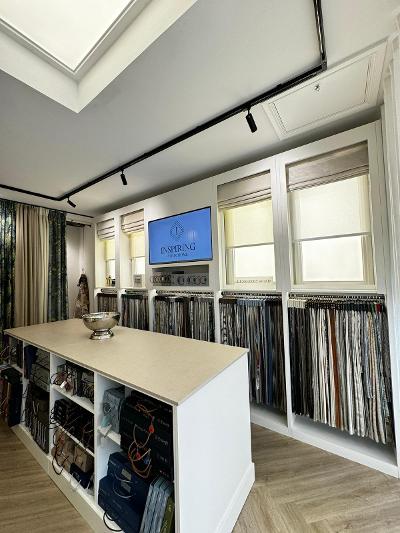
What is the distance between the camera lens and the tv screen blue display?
98.0 inches

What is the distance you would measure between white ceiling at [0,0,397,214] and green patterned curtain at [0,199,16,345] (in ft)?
2.16

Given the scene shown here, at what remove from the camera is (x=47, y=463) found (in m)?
1.66

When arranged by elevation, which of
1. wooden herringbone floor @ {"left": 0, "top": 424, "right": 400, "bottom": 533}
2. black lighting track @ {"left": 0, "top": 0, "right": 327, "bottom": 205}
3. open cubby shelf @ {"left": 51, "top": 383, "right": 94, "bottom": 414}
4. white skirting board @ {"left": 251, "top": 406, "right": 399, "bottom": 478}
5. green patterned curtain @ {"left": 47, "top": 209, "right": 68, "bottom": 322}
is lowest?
wooden herringbone floor @ {"left": 0, "top": 424, "right": 400, "bottom": 533}

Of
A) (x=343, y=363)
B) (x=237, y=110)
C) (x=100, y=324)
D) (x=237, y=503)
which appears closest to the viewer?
(x=237, y=503)

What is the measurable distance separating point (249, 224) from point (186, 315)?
3.87 feet

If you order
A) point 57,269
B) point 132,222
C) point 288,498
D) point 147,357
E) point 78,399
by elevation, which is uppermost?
point 132,222

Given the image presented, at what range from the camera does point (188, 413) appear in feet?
3.21

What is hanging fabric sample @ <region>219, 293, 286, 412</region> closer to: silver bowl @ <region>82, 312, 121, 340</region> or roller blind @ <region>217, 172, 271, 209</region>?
roller blind @ <region>217, 172, 271, 209</region>

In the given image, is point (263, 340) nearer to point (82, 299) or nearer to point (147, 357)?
point (147, 357)

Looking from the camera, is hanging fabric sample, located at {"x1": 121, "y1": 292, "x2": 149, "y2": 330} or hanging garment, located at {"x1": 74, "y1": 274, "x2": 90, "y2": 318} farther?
hanging garment, located at {"x1": 74, "y1": 274, "x2": 90, "y2": 318}

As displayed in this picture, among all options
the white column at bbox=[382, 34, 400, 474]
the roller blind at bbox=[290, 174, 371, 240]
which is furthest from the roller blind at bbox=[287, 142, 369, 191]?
the white column at bbox=[382, 34, 400, 474]

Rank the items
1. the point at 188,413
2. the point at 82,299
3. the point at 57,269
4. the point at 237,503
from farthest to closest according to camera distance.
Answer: the point at 82,299, the point at 57,269, the point at 237,503, the point at 188,413

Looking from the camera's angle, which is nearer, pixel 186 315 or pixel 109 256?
pixel 186 315

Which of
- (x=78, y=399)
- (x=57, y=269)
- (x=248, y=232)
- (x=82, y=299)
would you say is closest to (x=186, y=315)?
(x=248, y=232)
